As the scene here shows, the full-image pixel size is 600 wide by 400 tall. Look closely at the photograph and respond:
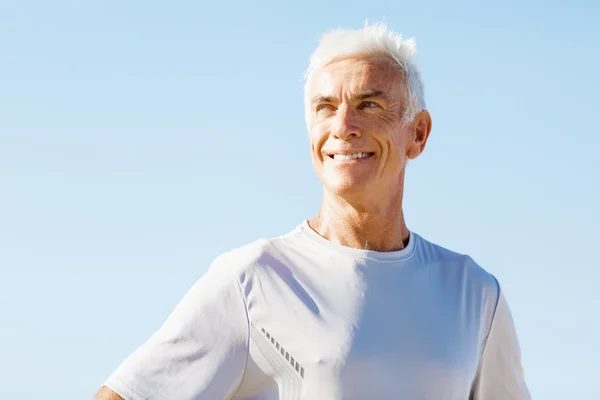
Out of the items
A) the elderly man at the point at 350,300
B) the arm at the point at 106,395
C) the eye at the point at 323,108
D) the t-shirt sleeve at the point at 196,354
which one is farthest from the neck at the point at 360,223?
the arm at the point at 106,395

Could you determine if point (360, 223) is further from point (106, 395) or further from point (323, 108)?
point (106, 395)

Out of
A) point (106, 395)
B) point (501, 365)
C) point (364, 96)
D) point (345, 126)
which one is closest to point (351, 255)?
point (345, 126)

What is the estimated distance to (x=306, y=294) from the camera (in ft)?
13.1

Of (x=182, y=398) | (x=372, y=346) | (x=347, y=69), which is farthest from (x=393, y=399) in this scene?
(x=347, y=69)

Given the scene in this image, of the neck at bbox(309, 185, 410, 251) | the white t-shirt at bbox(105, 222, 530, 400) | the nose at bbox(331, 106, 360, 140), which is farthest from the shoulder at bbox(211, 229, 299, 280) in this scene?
the nose at bbox(331, 106, 360, 140)

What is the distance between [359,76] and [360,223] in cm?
56

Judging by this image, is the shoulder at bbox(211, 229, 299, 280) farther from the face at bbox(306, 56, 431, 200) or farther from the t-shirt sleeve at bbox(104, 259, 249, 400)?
the face at bbox(306, 56, 431, 200)

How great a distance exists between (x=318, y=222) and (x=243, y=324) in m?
0.55

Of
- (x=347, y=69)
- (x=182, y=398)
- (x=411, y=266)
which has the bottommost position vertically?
(x=182, y=398)

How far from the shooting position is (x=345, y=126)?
4.06 m

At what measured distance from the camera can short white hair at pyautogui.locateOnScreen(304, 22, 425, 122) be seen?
416 cm

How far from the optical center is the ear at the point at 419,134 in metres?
4.32

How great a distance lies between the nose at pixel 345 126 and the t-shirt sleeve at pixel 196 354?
2.19 feet

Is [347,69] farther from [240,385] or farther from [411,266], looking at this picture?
[240,385]
